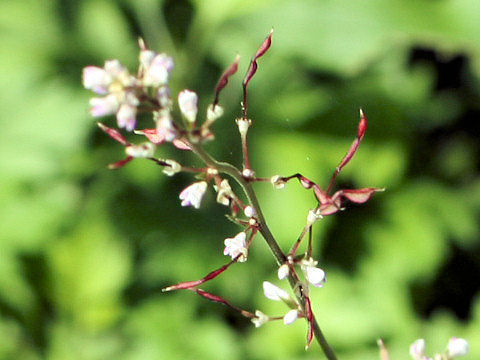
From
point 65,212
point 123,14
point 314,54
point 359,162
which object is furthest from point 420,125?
point 65,212

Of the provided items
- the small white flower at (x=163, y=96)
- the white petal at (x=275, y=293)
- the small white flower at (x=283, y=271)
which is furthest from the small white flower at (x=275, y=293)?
the small white flower at (x=163, y=96)

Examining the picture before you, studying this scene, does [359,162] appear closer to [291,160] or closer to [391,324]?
[291,160]

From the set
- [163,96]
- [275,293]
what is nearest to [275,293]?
[275,293]

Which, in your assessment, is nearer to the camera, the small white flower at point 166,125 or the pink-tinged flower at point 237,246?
the small white flower at point 166,125

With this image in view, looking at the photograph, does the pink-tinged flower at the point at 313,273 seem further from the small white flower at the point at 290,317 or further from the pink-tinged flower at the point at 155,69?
the pink-tinged flower at the point at 155,69

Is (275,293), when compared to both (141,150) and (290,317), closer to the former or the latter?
(290,317)

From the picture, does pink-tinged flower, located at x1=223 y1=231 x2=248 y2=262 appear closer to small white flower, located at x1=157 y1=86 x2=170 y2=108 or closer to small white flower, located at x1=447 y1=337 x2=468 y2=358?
small white flower, located at x1=157 y1=86 x2=170 y2=108
